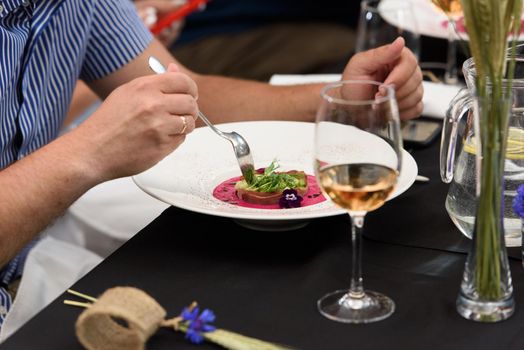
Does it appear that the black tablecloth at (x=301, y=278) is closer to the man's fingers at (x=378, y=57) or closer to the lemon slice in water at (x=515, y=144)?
the lemon slice in water at (x=515, y=144)

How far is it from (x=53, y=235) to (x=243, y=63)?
5.89ft

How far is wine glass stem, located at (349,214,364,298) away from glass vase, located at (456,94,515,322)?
0.10 meters

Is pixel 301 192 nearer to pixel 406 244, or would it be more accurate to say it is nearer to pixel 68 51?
pixel 406 244

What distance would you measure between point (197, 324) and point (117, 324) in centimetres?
8

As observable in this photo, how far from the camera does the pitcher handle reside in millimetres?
1004

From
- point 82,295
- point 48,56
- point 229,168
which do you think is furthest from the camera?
point 48,56

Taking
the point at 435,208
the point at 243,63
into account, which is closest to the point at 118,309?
the point at 435,208

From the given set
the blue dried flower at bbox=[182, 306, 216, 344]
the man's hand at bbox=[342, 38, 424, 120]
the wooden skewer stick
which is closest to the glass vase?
the blue dried flower at bbox=[182, 306, 216, 344]

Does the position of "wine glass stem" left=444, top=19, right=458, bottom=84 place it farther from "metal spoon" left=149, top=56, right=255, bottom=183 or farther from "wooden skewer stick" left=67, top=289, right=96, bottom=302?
"wooden skewer stick" left=67, top=289, right=96, bottom=302

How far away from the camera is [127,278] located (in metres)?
0.98

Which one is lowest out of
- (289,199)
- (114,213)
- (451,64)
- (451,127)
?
(114,213)

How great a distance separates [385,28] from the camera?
67.2 inches

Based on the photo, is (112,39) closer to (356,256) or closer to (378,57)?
(378,57)

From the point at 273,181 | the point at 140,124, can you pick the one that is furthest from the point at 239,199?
the point at 140,124
